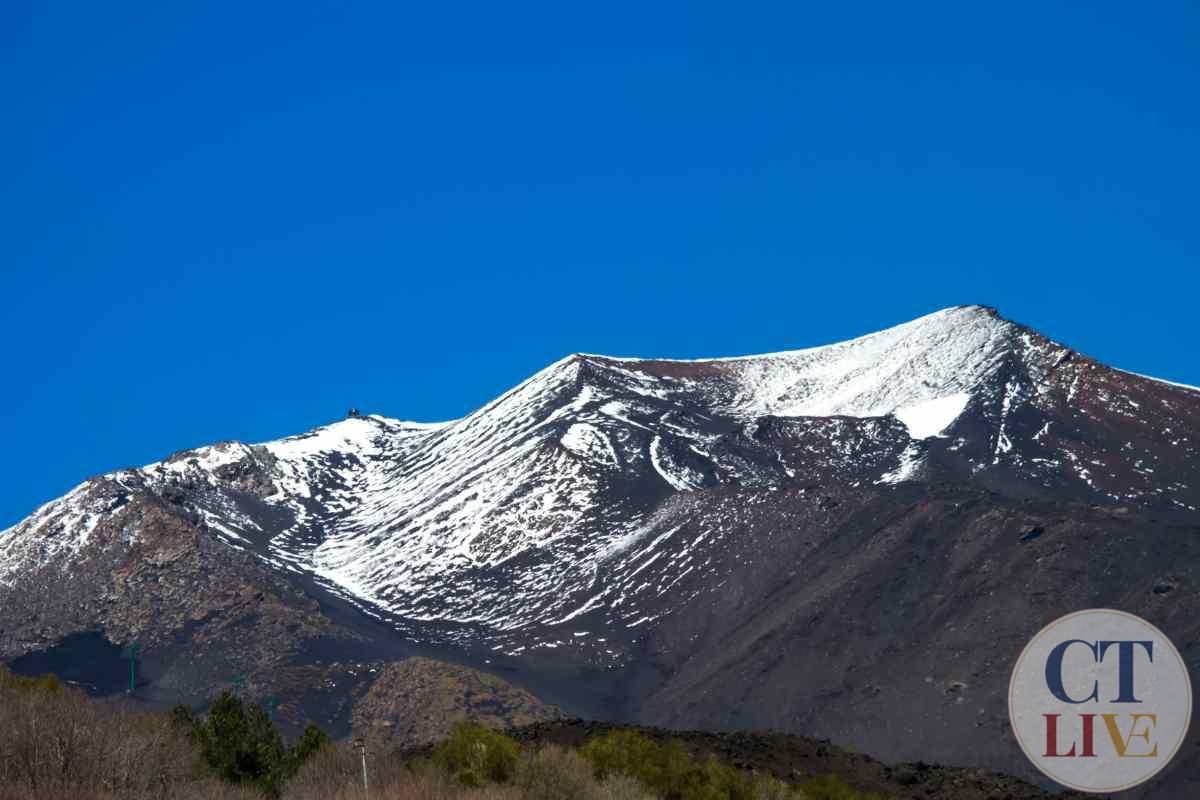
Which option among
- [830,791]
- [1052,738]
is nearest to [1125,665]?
[1052,738]

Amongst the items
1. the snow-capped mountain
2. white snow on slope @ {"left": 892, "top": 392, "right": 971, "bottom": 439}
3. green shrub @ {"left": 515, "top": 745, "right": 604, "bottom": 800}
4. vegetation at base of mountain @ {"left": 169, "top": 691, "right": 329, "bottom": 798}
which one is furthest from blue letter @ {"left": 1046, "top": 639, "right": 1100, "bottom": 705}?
white snow on slope @ {"left": 892, "top": 392, "right": 971, "bottom": 439}

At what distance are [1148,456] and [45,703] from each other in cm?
13672

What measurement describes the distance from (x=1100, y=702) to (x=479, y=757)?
49.5 m

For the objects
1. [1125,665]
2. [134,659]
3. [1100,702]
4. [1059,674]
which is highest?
[134,659]

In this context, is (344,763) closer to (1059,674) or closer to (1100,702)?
(1100,702)

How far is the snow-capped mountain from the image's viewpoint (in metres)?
141

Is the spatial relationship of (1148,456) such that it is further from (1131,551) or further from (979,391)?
(1131,551)

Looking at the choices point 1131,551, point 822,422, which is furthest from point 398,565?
point 1131,551

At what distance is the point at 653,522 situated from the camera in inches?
6481

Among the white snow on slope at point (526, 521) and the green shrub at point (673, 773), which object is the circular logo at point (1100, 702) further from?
the white snow on slope at point (526, 521)

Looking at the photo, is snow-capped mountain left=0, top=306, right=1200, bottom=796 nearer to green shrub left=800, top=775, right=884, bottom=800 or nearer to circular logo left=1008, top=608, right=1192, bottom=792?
circular logo left=1008, top=608, right=1192, bottom=792

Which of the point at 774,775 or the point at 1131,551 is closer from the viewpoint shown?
the point at 774,775

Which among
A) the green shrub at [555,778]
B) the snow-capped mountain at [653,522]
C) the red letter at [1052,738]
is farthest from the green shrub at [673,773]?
the snow-capped mountain at [653,522]

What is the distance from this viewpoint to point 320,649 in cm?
13600
